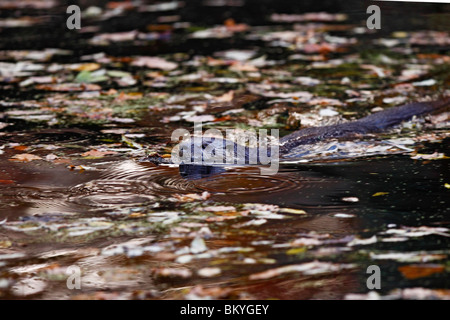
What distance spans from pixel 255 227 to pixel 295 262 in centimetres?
46

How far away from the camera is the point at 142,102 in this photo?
6543mm

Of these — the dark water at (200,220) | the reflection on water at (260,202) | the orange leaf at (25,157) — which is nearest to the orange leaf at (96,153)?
the dark water at (200,220)

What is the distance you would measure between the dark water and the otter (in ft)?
0.60

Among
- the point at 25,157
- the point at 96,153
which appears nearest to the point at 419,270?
the point at 96,153

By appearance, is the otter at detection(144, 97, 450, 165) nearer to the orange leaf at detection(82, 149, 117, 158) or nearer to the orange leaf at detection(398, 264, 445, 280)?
the orange leaf at detection(82, 149, 117, 158)

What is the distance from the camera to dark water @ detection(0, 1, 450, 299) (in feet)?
10.7

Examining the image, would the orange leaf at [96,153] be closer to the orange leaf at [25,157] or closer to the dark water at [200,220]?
the dark water at [200,220]

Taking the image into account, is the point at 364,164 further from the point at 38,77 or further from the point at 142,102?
the point at 38,77

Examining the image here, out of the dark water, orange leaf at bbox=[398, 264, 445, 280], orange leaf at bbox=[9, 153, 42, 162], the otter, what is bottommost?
orange leaf at bbox=[398, 264, 445, 280]

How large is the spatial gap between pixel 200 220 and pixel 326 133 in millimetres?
1928

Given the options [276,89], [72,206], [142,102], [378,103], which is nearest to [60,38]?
[142,102]

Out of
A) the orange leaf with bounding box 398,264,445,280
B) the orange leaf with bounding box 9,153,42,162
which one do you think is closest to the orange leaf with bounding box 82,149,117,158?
the orange leaf with bounding box 9,153,42,162

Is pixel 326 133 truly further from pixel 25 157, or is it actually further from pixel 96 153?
pixel 25 157

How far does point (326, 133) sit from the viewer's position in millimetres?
5469
